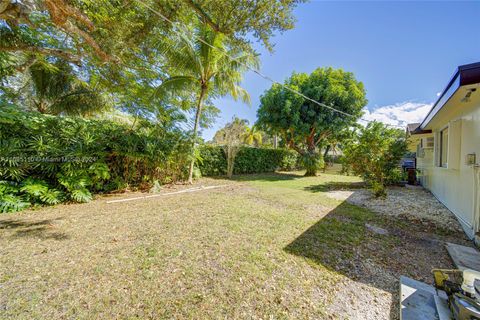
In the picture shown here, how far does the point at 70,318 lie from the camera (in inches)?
65.9

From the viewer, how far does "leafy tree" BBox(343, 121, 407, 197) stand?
270 inches

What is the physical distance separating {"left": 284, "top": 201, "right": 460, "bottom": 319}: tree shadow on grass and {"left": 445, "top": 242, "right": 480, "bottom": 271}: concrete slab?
102 mm

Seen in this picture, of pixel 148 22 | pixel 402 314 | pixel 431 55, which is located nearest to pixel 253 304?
pixel 402 314

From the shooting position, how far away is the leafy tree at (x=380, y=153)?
6867mm

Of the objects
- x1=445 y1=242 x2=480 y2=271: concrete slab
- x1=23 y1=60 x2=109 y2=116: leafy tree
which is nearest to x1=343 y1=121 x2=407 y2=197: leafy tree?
x1=445 y1=242 x2=480 y2=271: concrete slab

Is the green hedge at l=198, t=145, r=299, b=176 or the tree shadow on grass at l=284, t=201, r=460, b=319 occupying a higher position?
the green hedge at l=198, t=145, r=299, b=176

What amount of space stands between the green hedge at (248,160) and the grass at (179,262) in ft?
19.1

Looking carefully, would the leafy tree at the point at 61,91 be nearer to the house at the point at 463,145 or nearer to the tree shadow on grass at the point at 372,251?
the tree shadow on grass at the point at 372,251

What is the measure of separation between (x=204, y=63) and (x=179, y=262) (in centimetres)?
750

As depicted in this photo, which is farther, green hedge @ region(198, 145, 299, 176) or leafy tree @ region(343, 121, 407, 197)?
green hedge @ region(198, 145, 299, 176)

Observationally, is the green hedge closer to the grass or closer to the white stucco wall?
the grass

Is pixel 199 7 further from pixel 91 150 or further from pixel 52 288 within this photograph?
pixel 52 288

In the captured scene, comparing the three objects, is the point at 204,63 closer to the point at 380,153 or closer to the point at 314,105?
the point at 380,153

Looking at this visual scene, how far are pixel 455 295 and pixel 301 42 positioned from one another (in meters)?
10.0
